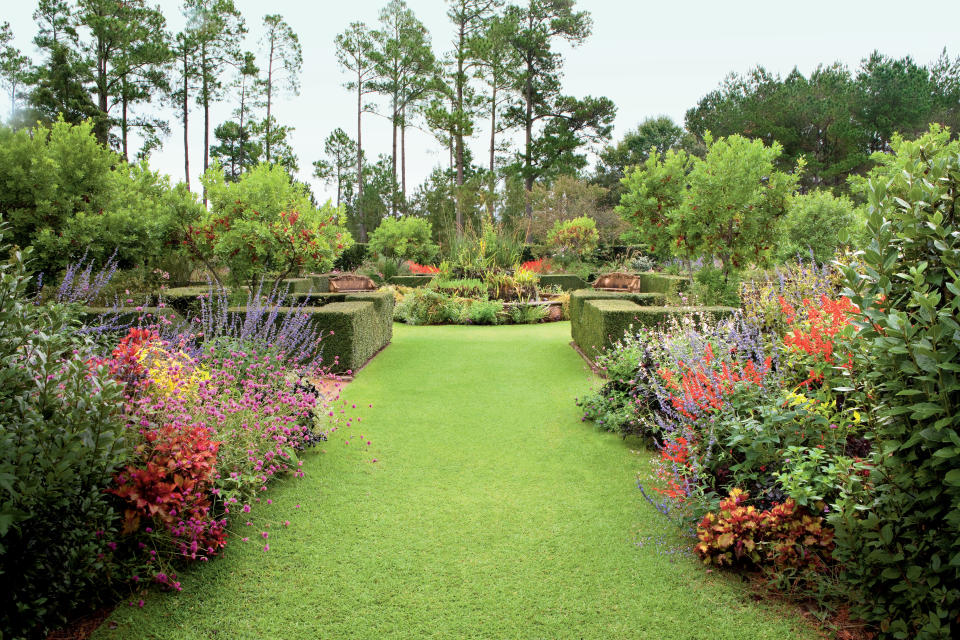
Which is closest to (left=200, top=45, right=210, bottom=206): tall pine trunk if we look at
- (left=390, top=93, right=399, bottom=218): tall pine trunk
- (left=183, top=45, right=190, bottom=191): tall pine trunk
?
(left=183, top=45, right=190, bottom=191): tall pine trunk

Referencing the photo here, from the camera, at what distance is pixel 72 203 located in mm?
6730

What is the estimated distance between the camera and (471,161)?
2844 centimetres

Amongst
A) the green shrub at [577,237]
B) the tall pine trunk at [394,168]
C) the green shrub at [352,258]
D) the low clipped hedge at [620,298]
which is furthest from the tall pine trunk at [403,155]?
the low clipped hedge at [620,298]

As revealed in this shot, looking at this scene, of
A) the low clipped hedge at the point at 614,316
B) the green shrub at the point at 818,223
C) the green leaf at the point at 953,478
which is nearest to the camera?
the green leaf at the point at 953,478

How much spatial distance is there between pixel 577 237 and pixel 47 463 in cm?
1757

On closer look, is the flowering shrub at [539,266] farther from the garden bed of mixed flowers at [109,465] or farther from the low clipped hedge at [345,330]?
the garden bed of mixed flowers at [109,465]

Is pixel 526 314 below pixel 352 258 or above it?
below

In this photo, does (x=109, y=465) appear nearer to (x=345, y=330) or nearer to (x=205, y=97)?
(x=345, y=330)

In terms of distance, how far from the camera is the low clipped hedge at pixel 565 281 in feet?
49.6

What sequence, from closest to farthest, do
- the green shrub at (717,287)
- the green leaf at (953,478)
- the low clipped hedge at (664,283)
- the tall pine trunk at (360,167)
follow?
the green leaf at (953,478) < the green shrub at (717,287) < the low clipped hedge at (664,283) < the tall pine trunk at (360,167)

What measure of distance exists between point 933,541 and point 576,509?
1.78 meters

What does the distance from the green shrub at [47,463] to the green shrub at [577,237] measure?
16.8 m

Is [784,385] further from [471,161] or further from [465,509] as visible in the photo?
[471,161]

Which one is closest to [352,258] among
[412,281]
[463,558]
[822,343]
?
[412,281]
